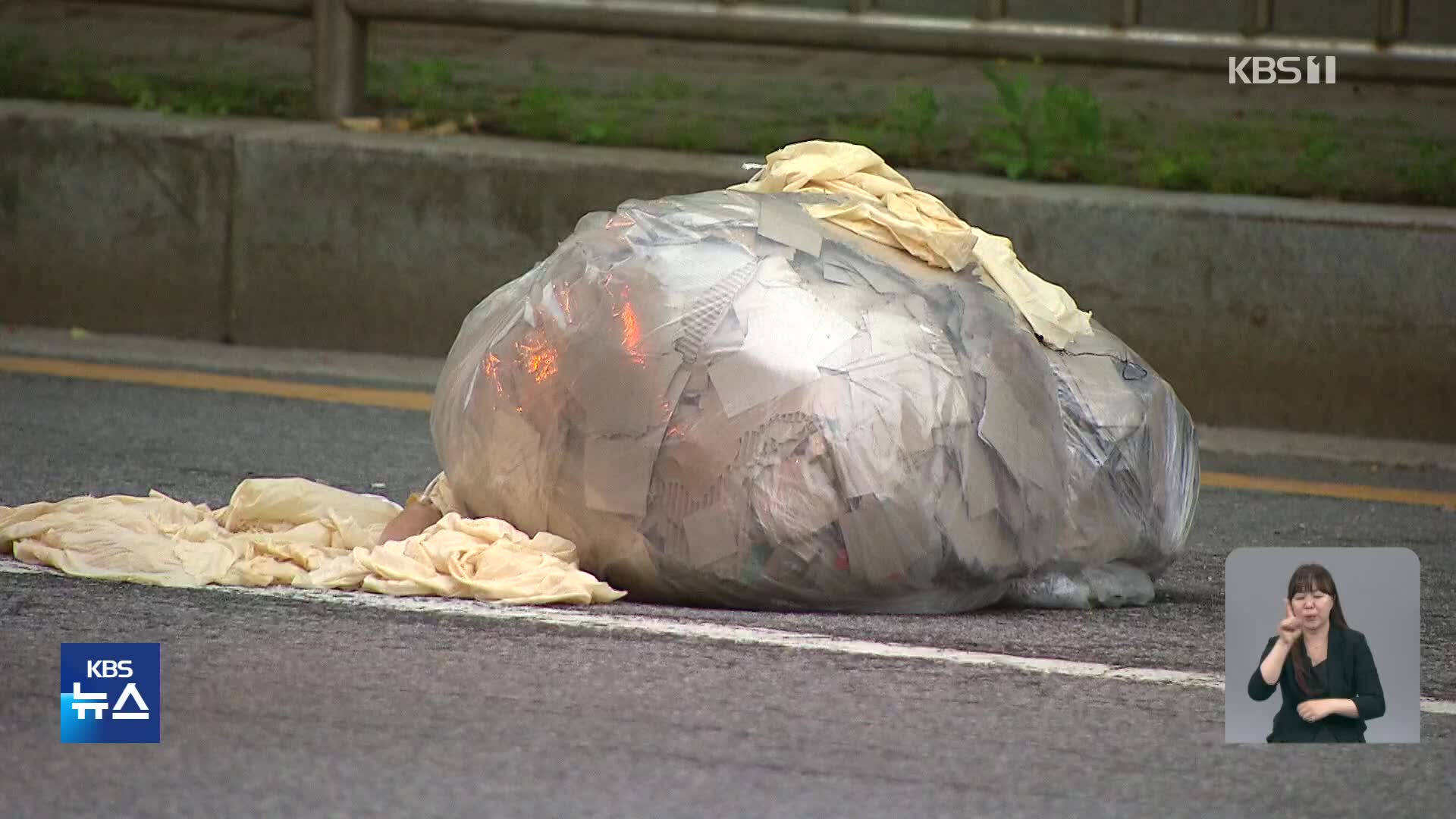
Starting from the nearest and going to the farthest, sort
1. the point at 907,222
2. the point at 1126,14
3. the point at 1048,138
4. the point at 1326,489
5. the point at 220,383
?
the point at 907,222, the point at 1326,489, the point at 220,383, the point at 1126,14, the point at 1048,138

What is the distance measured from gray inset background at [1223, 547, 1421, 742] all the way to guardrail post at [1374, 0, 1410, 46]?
4328mm

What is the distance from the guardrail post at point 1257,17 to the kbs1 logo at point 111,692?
511 centimetres

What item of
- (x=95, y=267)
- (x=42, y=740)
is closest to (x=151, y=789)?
(x=42, y=740)

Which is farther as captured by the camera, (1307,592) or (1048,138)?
(1048,138)

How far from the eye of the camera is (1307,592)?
412cm

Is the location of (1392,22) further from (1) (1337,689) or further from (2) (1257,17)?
(1) (1337,689)

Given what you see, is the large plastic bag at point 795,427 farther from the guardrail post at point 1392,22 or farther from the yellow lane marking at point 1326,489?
the guardrail post at point 1392,22

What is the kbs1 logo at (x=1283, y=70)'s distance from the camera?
26.5 feet

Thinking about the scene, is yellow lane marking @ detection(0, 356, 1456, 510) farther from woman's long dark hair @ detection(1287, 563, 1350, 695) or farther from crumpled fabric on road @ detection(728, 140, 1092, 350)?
woman's long dark hair @ detection(1287, 563, 1350, 695)

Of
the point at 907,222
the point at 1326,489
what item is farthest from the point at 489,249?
the point at 907,222

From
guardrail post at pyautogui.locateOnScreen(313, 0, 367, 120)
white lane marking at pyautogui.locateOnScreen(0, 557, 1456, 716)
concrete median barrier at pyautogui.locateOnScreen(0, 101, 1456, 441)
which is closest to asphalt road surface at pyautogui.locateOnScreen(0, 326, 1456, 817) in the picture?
white lane marking at pyautogui.locateOnScreen(0, 557, 1456, 716)

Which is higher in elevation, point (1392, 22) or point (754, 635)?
point (1392, 22)

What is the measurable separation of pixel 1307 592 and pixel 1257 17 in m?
4.51

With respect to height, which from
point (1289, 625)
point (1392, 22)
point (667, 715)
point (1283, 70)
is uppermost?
point (1392, 22)
